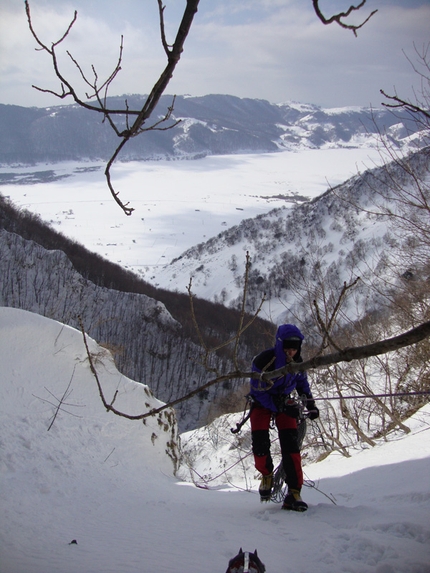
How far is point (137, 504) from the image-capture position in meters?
4.63

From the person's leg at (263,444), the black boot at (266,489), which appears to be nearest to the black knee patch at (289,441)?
the person's leg at (263,444)

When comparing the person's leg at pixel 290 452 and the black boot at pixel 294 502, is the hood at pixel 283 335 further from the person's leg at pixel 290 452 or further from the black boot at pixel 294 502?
the black boot at pixel 294 502

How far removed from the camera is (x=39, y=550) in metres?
2.93

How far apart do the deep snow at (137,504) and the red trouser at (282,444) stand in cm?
34

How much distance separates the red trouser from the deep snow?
1.11 ft

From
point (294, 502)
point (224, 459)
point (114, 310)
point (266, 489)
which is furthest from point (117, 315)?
point (294, 502)

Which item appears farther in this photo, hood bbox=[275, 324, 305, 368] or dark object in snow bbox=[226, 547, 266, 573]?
hood bbox=[275, 324, 305, 368]

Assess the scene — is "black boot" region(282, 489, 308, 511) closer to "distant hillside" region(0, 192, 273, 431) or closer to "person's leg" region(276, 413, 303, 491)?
"person's leg" region(276, 413, 303, 491)

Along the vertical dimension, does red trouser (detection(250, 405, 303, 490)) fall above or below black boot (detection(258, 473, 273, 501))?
above

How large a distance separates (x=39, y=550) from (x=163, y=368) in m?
40.0

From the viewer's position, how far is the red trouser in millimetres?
3773

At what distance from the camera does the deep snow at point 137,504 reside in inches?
104

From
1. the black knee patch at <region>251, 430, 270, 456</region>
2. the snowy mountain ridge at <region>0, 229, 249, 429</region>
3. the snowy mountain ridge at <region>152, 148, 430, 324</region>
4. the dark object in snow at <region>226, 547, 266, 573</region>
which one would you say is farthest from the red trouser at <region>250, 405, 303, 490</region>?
the snowy mountain ridge at <region>152, 148, 430, 324</region>

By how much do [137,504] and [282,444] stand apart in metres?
2.06
